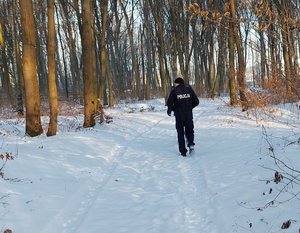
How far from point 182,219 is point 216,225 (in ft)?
1.67

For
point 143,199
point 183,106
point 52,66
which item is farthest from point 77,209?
point 52,66

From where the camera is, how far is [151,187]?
6.96 metres

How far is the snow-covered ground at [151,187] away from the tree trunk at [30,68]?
2303 mm

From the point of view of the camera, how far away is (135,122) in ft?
57.4

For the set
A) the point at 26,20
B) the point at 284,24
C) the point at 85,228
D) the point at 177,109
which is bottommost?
the point at 85,228

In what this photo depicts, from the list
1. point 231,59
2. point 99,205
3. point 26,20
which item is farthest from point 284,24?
point 231,59

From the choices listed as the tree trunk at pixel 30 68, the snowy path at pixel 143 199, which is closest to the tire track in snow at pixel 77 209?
the snowy path at pixel 143 199

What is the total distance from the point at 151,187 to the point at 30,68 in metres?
7.32

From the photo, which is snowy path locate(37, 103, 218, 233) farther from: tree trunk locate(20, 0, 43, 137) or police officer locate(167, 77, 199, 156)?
→ tree trunk locate(20, 0, 43, 137)

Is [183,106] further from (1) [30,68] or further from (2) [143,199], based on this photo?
(1) [30,68]

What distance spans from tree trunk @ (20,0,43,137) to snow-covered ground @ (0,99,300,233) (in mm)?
2303

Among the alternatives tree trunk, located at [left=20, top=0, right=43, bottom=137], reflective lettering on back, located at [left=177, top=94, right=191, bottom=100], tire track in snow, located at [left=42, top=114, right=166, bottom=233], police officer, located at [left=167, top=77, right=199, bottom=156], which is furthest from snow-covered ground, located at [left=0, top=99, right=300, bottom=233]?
tree trunk, located at [left=20, top=0, right=43, bottom=137]

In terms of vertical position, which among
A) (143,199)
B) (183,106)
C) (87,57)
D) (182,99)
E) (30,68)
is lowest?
(143,199)

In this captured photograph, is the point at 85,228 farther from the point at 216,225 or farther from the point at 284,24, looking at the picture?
the point at 284,24
